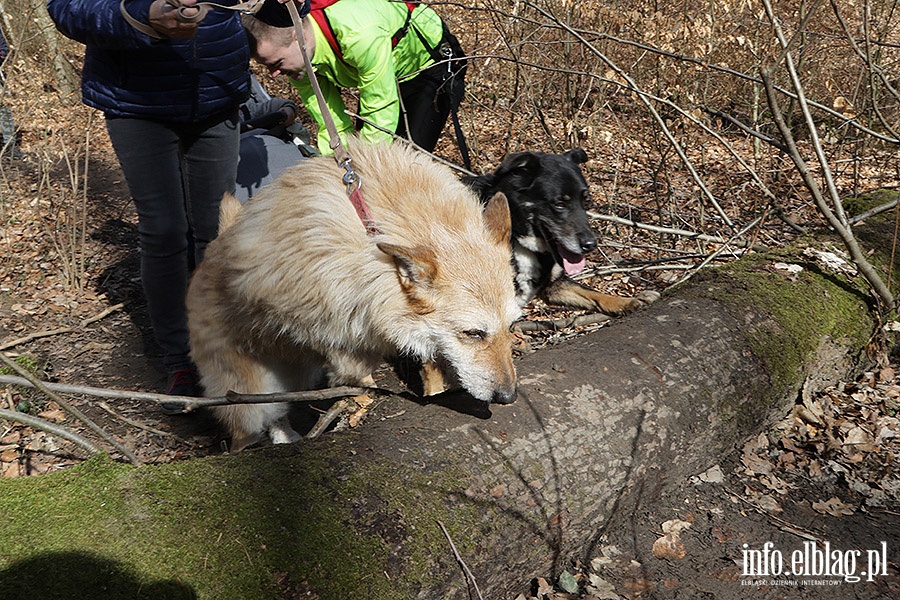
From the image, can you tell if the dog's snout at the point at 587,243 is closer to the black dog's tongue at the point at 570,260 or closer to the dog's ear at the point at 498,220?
the black dog's tongue at the point at 570,260

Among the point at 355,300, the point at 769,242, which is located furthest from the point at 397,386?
the point at 769,242

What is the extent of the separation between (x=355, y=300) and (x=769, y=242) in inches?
146

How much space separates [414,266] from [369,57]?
219 cm

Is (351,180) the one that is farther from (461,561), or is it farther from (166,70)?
(461,561)

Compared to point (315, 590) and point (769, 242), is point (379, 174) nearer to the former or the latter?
point (315, 590)

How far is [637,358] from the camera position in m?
2.93

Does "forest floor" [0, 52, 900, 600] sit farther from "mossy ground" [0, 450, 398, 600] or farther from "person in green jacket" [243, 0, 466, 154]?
"person in green jacket" [243, 0, 466, 154]

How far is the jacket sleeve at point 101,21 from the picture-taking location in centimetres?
301

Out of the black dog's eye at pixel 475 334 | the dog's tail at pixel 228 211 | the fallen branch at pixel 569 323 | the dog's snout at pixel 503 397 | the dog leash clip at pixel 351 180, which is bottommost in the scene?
the fallen branch at pixel 569 323

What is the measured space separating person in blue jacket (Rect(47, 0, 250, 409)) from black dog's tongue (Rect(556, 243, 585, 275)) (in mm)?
2149

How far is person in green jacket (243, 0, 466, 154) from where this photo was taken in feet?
12.9

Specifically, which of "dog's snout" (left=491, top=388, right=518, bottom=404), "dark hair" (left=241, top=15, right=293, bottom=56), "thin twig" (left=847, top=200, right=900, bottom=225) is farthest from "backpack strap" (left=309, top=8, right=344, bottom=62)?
"thin twig" (left=847, top=200, right=900, bottom=225)

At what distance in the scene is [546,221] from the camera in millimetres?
4188

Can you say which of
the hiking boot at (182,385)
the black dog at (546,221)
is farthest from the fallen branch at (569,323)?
the hiking boot at (182,385)
